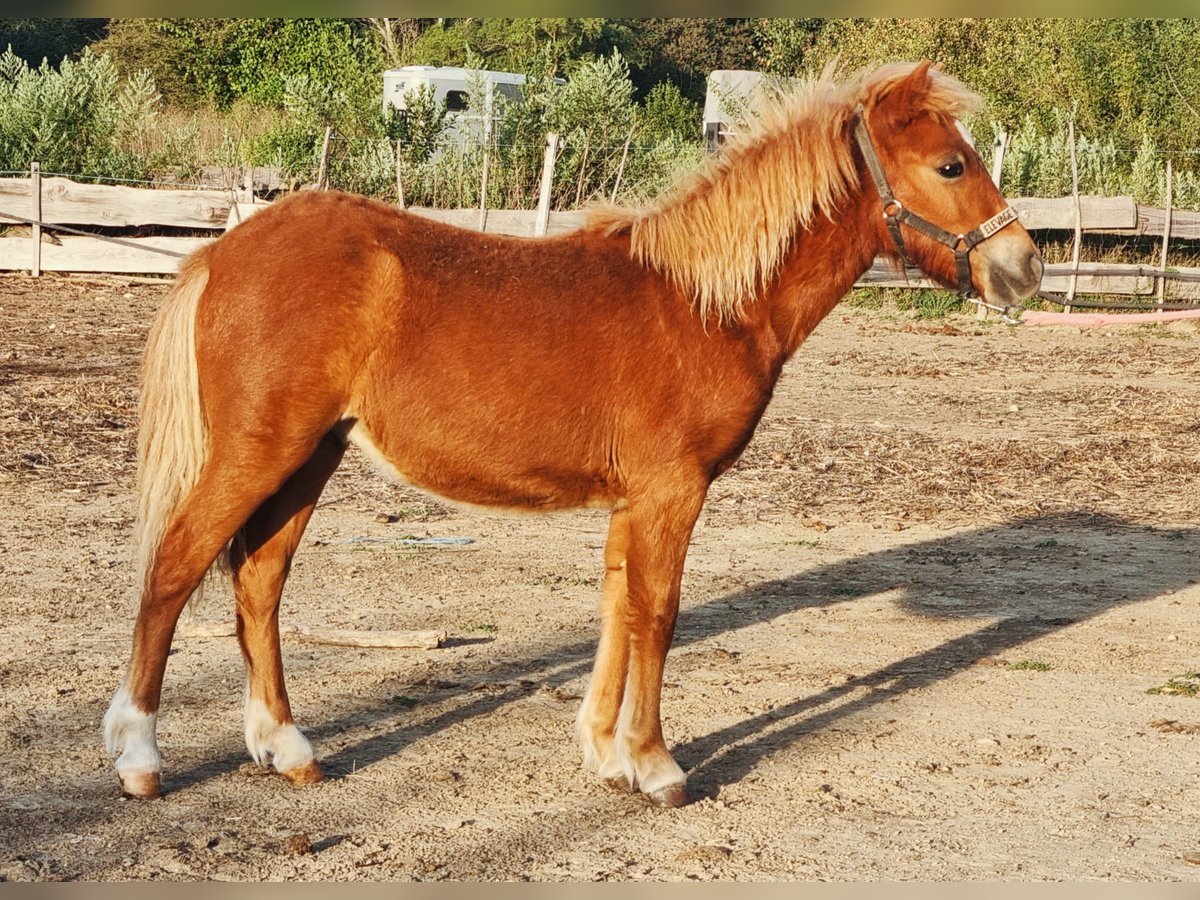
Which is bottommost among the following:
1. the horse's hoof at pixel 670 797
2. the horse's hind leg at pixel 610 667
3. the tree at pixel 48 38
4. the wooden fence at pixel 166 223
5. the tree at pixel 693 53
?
the horse's hoof at pixel 670 797

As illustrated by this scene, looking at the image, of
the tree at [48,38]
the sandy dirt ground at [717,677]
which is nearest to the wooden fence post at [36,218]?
the sandy dirt ground at [717,677]

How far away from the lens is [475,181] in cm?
1902

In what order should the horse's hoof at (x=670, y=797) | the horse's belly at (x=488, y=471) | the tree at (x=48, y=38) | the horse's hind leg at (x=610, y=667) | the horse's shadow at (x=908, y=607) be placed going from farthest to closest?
1. the tree at (x=48, y=38)
2. the horse's shadow at (x=908, y=607)
3. the horse's hind leg at (x=610, y=667)
4. the horse's hoof at (x=670, y=797)
5. the horse's belly at (x=488, y=471)

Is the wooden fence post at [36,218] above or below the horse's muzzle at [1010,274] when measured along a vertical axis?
below

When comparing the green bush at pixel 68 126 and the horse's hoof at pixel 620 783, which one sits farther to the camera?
the green bush at pixel 68 126

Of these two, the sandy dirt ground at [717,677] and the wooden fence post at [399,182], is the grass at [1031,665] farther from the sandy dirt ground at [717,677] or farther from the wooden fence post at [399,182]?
the wooden fence post at [399,182]

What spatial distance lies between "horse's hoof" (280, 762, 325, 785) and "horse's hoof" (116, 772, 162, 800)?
0.40 meters

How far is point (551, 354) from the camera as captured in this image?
4.04 metres

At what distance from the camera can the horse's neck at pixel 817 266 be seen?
167 inches

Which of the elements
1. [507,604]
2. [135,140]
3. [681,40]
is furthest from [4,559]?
[681,40]

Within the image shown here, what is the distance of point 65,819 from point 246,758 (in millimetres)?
686

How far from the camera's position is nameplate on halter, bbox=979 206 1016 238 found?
4.18m

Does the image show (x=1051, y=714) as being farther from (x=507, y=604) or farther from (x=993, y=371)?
(x=993, y=371)

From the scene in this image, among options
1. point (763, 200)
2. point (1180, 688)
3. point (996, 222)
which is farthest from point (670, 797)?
point (1180, 688)
